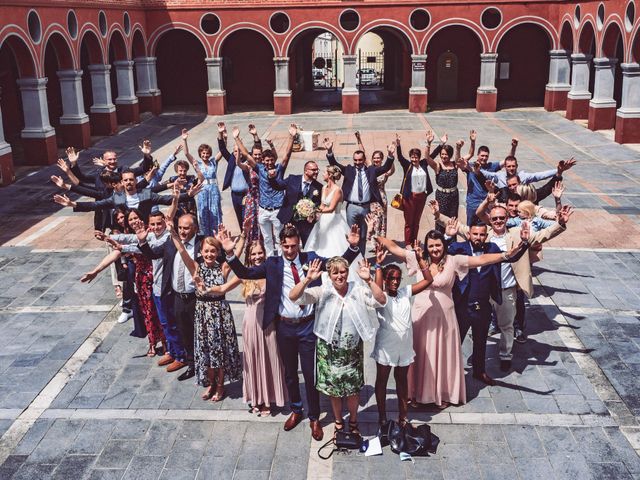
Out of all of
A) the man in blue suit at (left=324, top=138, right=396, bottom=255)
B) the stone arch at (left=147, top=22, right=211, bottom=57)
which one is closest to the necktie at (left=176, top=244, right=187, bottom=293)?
the man in blue suit at (left=324, top=138, right=396, bottom=255)

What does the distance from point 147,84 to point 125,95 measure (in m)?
2.37

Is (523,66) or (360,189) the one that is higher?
(523,66)

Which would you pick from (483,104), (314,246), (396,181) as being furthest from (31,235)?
(483,104)

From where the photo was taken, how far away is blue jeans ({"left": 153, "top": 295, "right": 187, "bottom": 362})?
792 cm

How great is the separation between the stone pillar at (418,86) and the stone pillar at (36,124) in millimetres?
14293

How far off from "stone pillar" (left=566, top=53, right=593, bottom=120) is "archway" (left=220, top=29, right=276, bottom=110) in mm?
12981

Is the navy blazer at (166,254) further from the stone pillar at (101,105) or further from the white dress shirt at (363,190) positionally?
the stone pillar at (101,105)

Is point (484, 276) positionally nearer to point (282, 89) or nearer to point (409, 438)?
point (409, 438)

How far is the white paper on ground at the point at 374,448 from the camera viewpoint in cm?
661

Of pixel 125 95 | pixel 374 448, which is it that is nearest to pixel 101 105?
pixel 125 95

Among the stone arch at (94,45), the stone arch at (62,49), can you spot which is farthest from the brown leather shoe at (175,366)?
the stone arch at (94,45)

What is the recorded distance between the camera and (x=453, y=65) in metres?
31.8

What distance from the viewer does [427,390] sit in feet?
23.8

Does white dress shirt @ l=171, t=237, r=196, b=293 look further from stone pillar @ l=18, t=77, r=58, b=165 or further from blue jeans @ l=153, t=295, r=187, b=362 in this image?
stone pillar @ l=18, t=77, r=58, b=165
